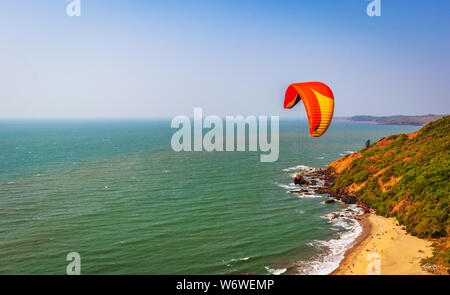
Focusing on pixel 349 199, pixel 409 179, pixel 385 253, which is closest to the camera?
pixel 385 253

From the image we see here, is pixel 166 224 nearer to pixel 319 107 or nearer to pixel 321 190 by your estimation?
pixel 319 107

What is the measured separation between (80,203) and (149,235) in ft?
47.3

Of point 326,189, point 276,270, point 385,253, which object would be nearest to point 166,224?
point 276,270

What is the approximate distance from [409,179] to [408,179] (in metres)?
0.10

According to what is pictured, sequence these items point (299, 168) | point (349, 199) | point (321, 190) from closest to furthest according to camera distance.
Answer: point (349, 199), point (321, 190), point (299, 168)

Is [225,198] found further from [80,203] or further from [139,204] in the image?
[80,203]

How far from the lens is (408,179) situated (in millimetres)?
31531

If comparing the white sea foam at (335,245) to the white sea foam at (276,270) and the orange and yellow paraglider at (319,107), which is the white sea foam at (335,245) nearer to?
the white sea foam at (276,270)

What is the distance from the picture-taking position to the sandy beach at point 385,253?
20.0m

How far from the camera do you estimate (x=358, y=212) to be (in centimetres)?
3297

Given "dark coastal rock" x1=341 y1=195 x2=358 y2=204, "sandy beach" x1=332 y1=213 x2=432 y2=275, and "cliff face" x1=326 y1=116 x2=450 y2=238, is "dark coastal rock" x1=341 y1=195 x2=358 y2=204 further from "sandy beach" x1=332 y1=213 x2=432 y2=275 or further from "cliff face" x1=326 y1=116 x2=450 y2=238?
"sandy beach" x1=332 y1=213 x2=432 y2=275

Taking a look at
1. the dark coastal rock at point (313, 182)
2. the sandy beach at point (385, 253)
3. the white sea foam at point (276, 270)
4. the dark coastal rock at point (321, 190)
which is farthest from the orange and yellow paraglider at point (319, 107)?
the dark coastal rock at point (313, 182)

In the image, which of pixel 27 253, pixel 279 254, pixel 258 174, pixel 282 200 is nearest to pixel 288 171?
pixel 258 174

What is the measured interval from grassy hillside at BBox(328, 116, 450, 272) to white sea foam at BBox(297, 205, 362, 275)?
156 inches
